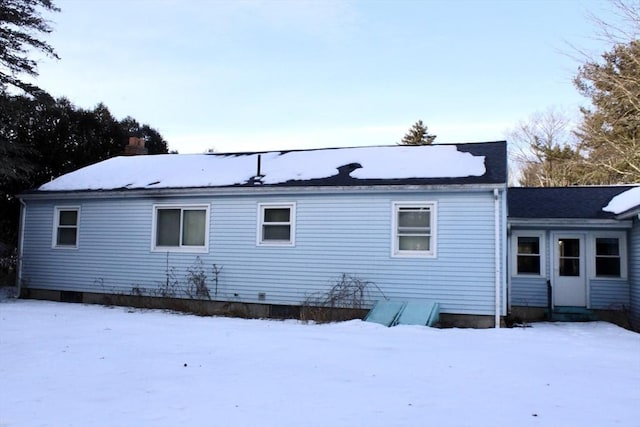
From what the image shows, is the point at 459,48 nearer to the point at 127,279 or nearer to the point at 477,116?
the point at 477,116

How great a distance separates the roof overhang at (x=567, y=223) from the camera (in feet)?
40.5

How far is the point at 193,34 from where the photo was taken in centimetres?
1582

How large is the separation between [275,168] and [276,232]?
200cm

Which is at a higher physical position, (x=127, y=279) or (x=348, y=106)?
(x=348, y=106)

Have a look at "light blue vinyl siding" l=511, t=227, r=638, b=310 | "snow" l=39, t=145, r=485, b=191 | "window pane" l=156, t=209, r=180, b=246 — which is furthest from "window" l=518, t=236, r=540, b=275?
"window pane" l=156, t=209, r=180, b=246

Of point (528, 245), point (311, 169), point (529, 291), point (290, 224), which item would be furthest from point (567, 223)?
point (290, 224)

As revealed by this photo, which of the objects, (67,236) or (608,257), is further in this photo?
(67,236)

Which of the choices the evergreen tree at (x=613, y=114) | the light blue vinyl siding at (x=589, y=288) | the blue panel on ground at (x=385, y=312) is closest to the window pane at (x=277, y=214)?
the blue panel on ground at (x=385, y=312)

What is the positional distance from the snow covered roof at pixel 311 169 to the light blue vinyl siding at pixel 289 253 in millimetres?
406

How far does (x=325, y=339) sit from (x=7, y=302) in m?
9.73

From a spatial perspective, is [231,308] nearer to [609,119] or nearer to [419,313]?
[419,313]

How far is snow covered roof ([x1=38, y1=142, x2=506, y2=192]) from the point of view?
451 inches

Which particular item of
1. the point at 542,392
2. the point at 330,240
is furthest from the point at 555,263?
the point at 542,392

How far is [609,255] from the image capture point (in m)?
12.7
